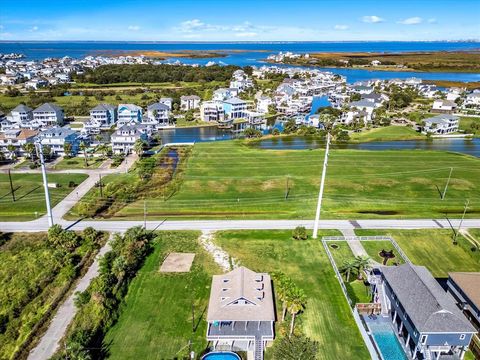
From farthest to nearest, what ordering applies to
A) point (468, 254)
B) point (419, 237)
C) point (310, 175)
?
point (310, 175)
point (419, 237)
point (468, 254)

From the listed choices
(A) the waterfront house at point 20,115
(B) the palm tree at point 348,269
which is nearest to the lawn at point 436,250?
(B) the palm tree at point 348,269

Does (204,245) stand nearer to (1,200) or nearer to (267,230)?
(267,230)

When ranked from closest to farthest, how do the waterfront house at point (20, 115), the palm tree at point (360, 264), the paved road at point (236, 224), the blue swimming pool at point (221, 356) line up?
the blue swimming pool at point (221, 356)
the palm tree at point (360, 264)
the paved road at point (236, 224)
the waterfront house at point (20, 115)

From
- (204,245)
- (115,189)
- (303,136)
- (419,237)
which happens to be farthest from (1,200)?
(303,136)

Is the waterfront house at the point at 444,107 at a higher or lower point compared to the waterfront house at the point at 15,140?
higher

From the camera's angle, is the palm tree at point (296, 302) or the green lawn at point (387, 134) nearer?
the palm tree at point (296, 302)

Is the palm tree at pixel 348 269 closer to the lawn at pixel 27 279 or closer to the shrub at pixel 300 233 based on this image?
the shrub at pixel 300 233

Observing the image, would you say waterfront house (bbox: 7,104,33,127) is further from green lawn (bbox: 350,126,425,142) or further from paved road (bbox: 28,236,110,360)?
green lawn (bbox: 350,126,425,142)
